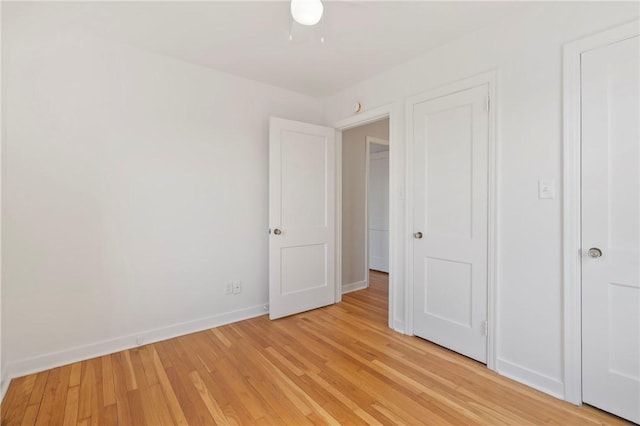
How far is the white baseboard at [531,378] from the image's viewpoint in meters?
1.89

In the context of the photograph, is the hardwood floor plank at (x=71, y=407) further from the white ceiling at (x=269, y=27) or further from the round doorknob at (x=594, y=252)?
the round doorknob at (x=594, y=252)

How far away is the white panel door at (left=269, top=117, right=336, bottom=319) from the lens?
3.17 m

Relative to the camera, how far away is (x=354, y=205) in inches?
167

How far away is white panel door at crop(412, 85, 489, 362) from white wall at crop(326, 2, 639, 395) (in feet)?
0.47

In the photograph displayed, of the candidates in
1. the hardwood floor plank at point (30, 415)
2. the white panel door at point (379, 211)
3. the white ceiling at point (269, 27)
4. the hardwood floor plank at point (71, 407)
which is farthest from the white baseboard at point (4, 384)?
the white panel door at point (379, 211)

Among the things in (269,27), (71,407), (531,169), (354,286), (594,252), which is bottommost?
(71,407)

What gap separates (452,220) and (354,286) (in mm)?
2110

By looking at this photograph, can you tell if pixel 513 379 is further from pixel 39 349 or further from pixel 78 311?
pixel 39 349

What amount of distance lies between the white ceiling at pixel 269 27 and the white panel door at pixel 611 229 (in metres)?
0.75

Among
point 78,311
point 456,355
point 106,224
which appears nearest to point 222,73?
point 106,224

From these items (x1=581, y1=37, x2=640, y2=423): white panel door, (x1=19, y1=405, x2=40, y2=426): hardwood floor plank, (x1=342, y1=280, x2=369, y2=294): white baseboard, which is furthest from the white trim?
(x1=19, y1=405, x2=40, y2=426): hardwood floor plank

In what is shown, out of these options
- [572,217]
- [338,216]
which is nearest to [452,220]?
[572,217]

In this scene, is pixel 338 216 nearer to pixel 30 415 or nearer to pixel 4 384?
pixel 30 415

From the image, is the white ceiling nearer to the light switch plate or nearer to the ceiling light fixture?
the ceiling light fixture
